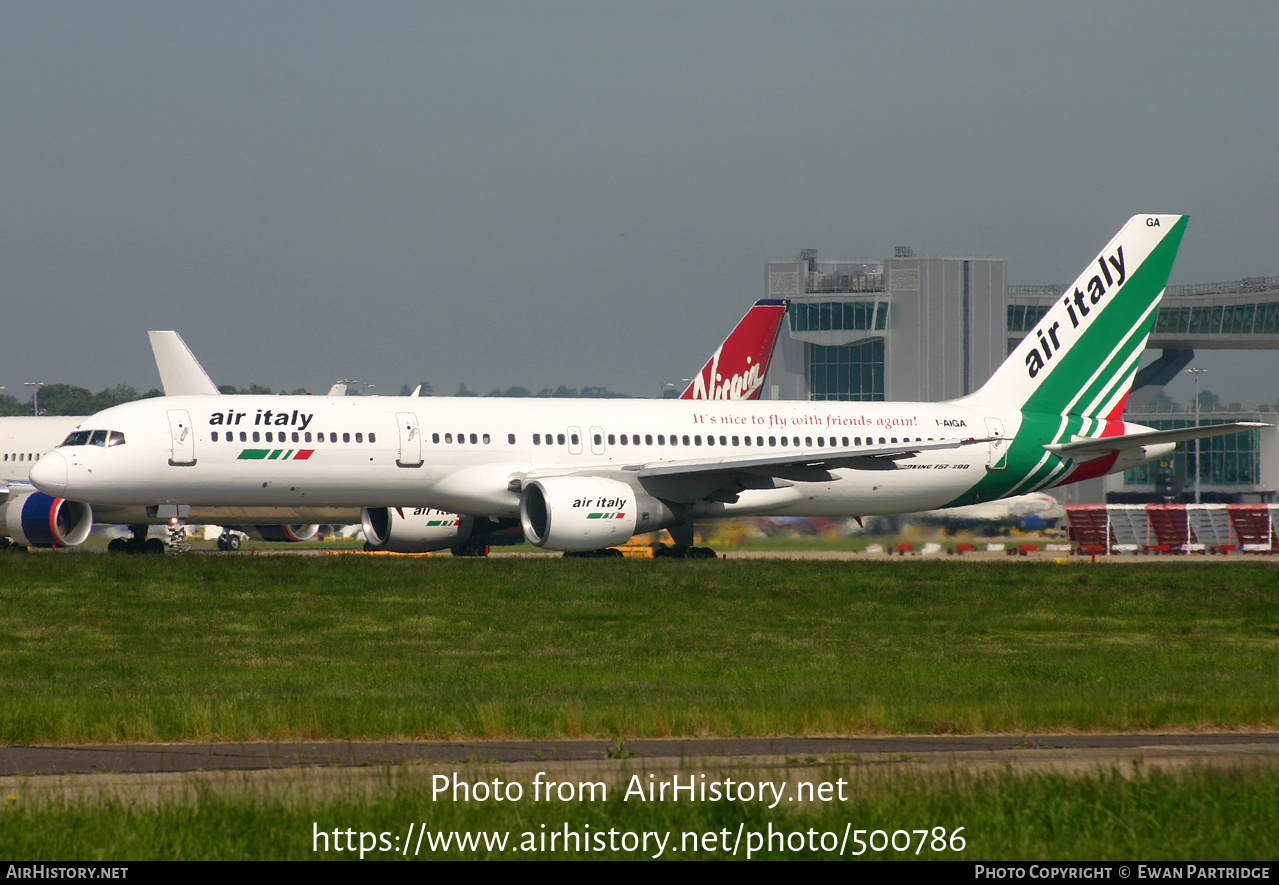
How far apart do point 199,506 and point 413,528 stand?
6530 mm

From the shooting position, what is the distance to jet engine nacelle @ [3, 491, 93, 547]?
41594 millimetres

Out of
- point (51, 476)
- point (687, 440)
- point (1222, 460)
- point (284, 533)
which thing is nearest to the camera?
point (51, 476)

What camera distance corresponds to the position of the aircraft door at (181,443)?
34938 mm

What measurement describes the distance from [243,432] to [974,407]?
20.1 m

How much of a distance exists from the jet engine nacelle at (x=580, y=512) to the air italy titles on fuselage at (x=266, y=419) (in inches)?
211

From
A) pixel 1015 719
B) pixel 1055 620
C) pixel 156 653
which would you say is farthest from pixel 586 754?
pixel 1055 620

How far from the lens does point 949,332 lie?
12356 centimetres

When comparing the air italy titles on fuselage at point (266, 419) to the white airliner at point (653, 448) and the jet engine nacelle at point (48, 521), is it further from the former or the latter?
the jet engine nacelle at point (48, 521)

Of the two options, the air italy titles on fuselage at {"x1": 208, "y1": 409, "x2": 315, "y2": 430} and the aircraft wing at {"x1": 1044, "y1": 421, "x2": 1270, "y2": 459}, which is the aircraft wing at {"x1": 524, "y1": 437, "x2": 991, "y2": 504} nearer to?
the aircraft wing at {"x1": 1044, "y1": 421, "x2": 1270, "y2": 459}

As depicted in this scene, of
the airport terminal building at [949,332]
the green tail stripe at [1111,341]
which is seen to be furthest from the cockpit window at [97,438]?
the airport terminal building at [949,332]

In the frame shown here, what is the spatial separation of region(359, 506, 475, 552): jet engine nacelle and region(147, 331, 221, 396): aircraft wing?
25663mm

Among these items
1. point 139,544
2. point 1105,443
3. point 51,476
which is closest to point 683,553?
point 1105,443

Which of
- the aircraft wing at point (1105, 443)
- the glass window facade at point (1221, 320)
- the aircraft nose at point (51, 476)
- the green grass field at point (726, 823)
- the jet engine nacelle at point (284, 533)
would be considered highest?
the glass window facade at point (1221, 320)

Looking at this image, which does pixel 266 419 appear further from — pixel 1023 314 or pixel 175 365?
pixel 1023 314
